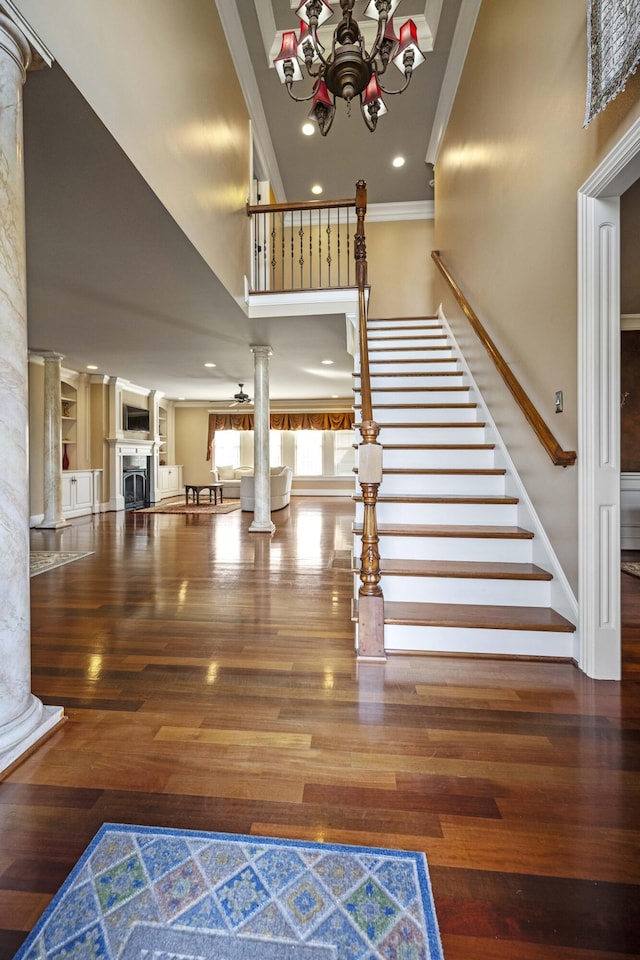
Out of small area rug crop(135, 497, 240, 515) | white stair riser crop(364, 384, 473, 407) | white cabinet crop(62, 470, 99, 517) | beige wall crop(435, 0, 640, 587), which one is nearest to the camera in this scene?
beige wall crop(435, 0, 640, 587)

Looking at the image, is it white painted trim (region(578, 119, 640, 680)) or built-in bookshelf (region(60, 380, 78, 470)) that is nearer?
white painted trim (region(578, 119, 640, 680))

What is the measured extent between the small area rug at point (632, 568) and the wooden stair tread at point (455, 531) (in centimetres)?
176

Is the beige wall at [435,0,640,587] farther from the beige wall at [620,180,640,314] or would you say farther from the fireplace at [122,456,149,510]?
the fireplace at [122,456,149,510]

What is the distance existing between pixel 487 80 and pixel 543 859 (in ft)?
15.8

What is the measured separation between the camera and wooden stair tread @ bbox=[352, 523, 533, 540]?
2.46 meters

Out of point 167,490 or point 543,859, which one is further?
point 167,490

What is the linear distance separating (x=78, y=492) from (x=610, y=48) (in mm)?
8240

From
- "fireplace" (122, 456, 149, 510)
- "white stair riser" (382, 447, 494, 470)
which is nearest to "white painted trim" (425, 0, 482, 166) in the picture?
"white stair riser" (382, 447, 494, 470)

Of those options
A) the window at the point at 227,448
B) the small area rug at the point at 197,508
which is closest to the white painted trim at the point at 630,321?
the small area rug at the point at 197,508

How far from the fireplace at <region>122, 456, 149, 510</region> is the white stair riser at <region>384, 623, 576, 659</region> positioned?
7.86m

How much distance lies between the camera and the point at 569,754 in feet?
4.59

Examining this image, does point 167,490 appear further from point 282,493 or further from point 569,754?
point 569,754

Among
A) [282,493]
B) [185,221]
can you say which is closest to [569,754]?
[185,221]

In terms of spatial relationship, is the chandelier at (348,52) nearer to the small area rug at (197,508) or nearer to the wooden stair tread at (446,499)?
the wooden stair tread at (446,499)
